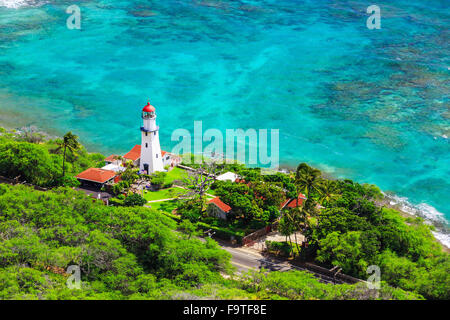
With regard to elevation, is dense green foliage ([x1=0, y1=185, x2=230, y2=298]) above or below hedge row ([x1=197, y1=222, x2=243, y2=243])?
above

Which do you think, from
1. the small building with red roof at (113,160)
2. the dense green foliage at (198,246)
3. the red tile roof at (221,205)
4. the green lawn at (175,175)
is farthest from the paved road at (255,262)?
the small building with red roof at (113,160)

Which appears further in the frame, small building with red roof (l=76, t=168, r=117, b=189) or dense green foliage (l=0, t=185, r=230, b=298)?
small building with red roof (l=76, t=168, r=117, b=189)

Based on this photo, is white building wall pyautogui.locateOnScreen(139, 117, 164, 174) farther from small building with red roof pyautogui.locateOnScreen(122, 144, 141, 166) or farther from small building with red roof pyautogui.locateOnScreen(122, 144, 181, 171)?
small building with red roof pyautogui.locateOnScreen(122, 144, 141, 166)

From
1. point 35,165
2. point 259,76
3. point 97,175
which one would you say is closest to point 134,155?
point 97,175

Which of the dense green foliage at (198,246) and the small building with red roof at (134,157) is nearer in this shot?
the dense green foliage at (198,246)

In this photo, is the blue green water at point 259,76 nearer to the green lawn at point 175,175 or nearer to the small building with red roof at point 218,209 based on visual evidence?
the green lawn at point 175,175

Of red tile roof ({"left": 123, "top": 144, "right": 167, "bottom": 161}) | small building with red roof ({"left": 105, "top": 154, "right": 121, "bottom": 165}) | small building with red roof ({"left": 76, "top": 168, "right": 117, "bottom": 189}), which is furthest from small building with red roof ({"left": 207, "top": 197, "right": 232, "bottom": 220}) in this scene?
small building with red roof ({"left": 105, "top": 154, "right": 121, "bottom": 165})

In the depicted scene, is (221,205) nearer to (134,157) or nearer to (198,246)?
(198,246)

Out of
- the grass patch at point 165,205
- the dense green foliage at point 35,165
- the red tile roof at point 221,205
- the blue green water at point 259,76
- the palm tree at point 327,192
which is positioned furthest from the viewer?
the blue green water at point 259,76

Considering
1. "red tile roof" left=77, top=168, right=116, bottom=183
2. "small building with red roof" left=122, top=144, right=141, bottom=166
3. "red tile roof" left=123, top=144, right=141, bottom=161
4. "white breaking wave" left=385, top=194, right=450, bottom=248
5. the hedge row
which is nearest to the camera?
the hedge row
